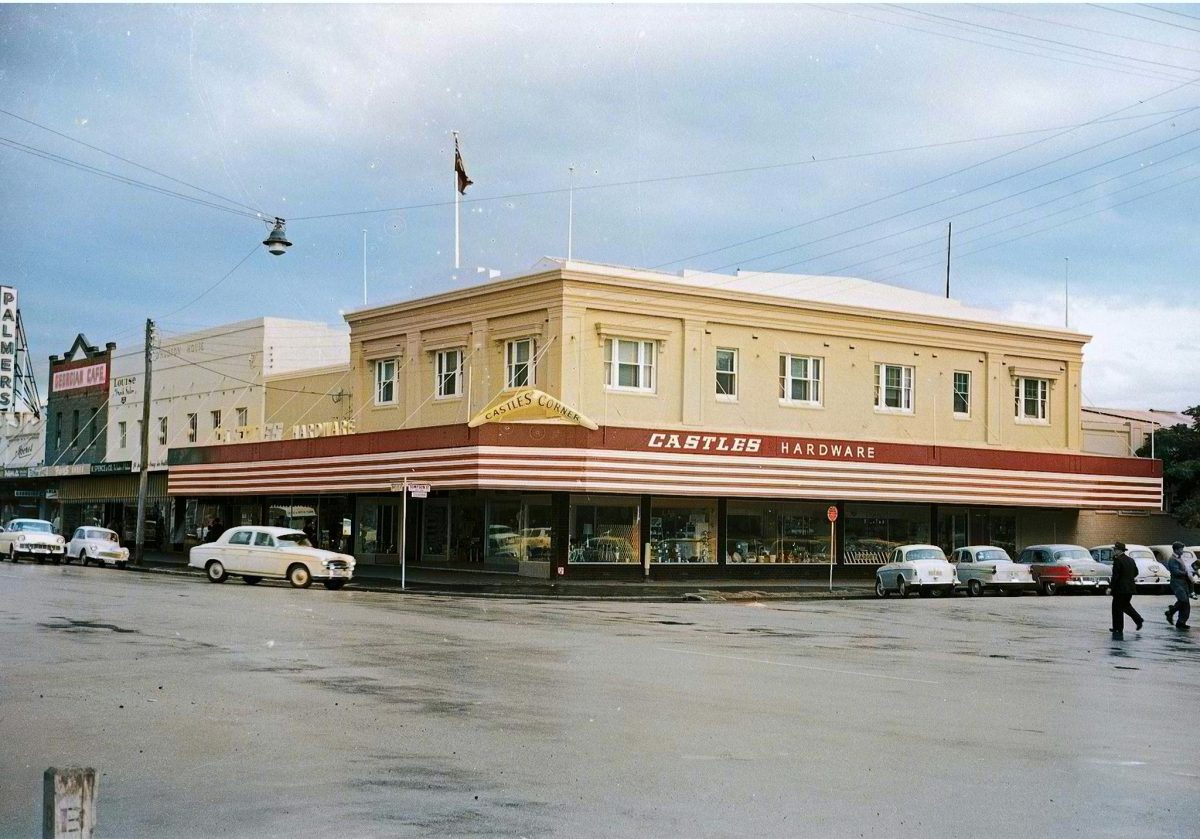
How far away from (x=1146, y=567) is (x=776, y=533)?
12037 mm

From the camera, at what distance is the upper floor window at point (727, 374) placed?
42031mm

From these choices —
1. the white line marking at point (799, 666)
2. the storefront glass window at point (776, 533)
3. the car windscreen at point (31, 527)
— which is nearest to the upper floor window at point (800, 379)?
the storefront glass window at point (776, 533)

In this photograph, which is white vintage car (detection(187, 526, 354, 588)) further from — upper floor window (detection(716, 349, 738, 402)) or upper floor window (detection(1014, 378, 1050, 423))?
upper floor window (detection(1014, 378, 1050, 423))

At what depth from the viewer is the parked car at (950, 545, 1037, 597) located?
128ft

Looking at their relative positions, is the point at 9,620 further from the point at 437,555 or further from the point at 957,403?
the point at 957,403

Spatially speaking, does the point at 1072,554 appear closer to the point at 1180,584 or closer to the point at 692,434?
the point at 692,434

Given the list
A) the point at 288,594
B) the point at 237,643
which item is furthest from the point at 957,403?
the point at 237,643

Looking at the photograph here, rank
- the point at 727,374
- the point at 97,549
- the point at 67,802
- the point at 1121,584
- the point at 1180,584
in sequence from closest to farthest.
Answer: the point at 67,802 < the point at 1121,584 < the point at 1180,584 < the point at 727,374 < the point at 97,549

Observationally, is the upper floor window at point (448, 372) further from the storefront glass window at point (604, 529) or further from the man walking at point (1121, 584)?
the man walking at point (1121, 584)

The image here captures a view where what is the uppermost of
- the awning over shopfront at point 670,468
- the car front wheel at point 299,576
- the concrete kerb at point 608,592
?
the awning over shopfront at point 670,468

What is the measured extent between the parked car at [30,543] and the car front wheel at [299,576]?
678 inches

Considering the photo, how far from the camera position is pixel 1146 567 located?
4122 centimetres

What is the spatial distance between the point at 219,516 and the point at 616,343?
2287 centimetres

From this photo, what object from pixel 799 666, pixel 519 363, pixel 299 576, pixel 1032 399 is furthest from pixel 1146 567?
pixel 799 666
